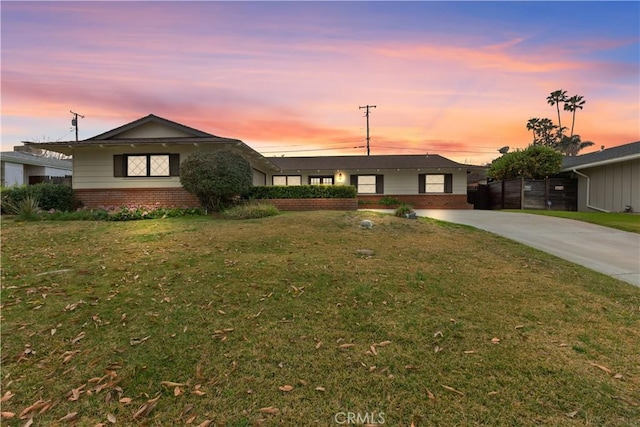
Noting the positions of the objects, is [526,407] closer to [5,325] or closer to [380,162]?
[5,325]

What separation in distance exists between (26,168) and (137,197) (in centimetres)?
1737

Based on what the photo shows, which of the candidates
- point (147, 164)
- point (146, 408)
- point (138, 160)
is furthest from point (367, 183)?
point (146, 408)

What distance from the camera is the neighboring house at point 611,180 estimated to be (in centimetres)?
1449

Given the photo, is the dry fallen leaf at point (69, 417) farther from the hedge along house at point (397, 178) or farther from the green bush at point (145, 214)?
the hedge along house at point (397, 178)

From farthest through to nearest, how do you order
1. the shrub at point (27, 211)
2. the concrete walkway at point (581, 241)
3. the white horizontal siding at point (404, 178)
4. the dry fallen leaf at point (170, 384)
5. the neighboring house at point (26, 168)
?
the white horizontal siding at point (404, 178)
the neighboring house at point (26, 168)
the shrub at point (27, 211)
the concrete walkway at point (581, 241)
the dry fallen leaf at point (170, 384)

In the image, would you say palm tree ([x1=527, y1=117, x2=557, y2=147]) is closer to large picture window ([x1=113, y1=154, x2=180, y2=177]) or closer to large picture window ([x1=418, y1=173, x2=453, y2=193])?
large picture window ([x1=418, y1=173, x2=453, y2=193])

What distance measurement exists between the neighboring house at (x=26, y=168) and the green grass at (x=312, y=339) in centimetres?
2131

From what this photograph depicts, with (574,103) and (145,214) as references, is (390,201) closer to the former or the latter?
(145,214)

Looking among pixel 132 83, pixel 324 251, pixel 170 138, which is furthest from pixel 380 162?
pixel 324 251

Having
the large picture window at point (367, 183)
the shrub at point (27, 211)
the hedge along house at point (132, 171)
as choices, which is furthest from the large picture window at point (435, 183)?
the shrub at point (27, 211)

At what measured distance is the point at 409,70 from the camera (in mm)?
11672

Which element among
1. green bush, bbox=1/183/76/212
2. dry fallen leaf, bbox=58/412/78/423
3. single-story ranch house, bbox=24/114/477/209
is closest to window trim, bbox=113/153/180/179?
single-story ranch house, bbox=24/114/477/209

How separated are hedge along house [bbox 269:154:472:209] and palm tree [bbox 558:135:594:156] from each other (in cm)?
3081

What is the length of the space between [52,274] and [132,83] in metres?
10.1
